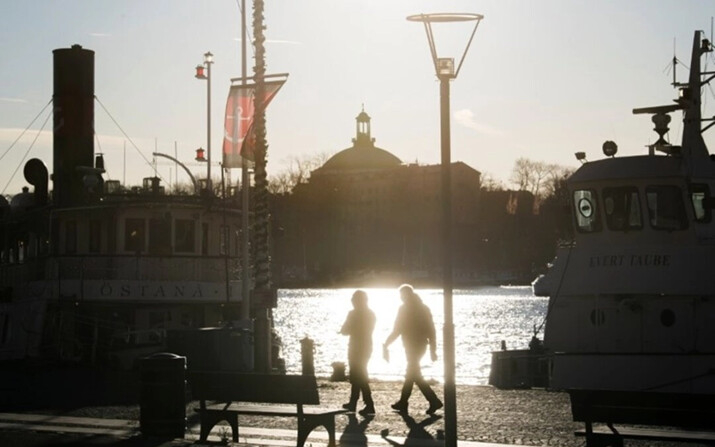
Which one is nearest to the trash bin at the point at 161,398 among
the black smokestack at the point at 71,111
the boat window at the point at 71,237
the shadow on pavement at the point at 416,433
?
the shadow on pavement at the point at 416,433

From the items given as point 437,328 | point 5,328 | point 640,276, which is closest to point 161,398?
point 640,276

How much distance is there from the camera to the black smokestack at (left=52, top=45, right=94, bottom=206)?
44.8 meters

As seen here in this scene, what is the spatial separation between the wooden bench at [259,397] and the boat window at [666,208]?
415 inches

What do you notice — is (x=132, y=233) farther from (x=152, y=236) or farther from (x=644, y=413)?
(x=644, y=413)

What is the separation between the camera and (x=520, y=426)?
2084 cm

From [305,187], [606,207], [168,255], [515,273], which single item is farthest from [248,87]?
[515,273]

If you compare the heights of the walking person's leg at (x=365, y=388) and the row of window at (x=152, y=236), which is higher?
the row of window at (x=152, y=236)

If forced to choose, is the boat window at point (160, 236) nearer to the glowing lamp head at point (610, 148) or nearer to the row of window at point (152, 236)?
the row of window at point (152, 236)

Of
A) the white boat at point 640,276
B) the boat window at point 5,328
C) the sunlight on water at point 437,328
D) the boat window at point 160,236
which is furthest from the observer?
the sunlight on water at point 437,328

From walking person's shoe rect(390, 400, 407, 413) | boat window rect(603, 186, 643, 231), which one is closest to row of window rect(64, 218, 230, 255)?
boat window rect(603, 186, 643, 231)

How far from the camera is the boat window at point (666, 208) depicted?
26164 mm

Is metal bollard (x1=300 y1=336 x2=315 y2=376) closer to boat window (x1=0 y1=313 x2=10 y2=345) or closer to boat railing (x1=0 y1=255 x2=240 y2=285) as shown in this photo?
boat railing (x1=0 y1=255 x2=240 y2=285)

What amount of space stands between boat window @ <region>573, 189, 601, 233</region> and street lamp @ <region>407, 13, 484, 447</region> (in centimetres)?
1405

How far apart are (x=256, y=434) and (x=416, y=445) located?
9.08 feet
